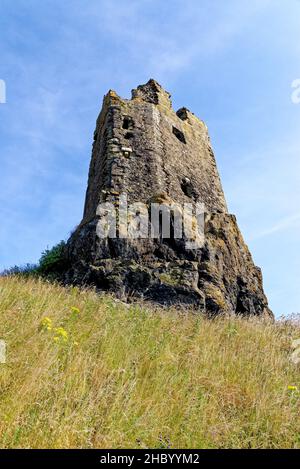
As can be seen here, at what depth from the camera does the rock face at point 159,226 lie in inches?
406

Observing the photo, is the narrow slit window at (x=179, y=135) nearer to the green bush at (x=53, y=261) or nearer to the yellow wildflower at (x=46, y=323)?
the green bush at (x=53, y=261)

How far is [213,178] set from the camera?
1534 centimetres

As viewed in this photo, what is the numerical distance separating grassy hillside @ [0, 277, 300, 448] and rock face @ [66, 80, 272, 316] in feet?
11.0

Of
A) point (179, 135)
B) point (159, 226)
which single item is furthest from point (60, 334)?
point (179, 135)

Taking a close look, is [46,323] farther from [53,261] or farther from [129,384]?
[53,261]

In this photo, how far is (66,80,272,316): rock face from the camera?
10305 mm

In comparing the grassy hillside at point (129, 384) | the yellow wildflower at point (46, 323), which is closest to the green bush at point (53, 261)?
the grassy hillside at point (129, 384)

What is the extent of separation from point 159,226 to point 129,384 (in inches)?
276

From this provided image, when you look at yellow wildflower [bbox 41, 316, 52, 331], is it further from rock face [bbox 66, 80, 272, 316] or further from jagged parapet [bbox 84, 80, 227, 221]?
jagged parapet [bbox 84, 80, 227, 221]

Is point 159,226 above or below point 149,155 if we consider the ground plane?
below

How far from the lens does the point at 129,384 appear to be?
14.9ft

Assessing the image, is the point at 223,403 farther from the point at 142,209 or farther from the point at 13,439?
the point at 142,209

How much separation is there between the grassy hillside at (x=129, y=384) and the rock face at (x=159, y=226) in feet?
11.0
